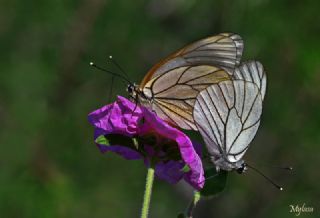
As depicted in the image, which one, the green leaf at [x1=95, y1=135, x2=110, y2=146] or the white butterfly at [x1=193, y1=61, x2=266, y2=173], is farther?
the white butterfly at [x1=193, y1=61, x2=266, y2=173]

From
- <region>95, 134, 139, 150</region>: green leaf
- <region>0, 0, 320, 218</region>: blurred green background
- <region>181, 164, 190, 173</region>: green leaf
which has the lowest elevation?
<region>0, 0, 320, 218</region>: blurred green background

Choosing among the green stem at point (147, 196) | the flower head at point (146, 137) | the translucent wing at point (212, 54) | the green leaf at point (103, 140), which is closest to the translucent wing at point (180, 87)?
the translucent wing at point (212, 54)

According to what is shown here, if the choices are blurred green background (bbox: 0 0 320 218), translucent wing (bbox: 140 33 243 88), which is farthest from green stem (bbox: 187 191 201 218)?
blurred green background (bbox: 0 0 320 218)

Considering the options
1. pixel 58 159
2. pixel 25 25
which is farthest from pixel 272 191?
pixel 25 25

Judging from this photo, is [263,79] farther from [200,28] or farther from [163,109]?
[200,28]

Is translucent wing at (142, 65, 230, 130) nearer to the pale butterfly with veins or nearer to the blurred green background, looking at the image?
the pale butterfly with veins

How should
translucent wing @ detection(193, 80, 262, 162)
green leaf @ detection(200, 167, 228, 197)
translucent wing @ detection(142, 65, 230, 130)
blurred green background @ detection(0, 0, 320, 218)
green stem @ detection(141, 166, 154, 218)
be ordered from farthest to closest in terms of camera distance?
blurred green background @ detection(0, 0, 320, 218) → translucent wing @ detection(142, 65, 230, 130) → translucent wing @ detection(193, 80, 262, 162) → green leaf @ detection(200, 167, 228, 197) → green stem @ detection(141, 166, 154, 218)

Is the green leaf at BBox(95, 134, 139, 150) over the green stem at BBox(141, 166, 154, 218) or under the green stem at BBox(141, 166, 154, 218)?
over

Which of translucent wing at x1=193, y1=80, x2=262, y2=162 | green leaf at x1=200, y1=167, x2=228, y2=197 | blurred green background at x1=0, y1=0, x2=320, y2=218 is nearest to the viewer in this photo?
green leaf at x1=200, y1=167, x2=228, y2=197

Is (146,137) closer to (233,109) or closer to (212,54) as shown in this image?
(233,109)
